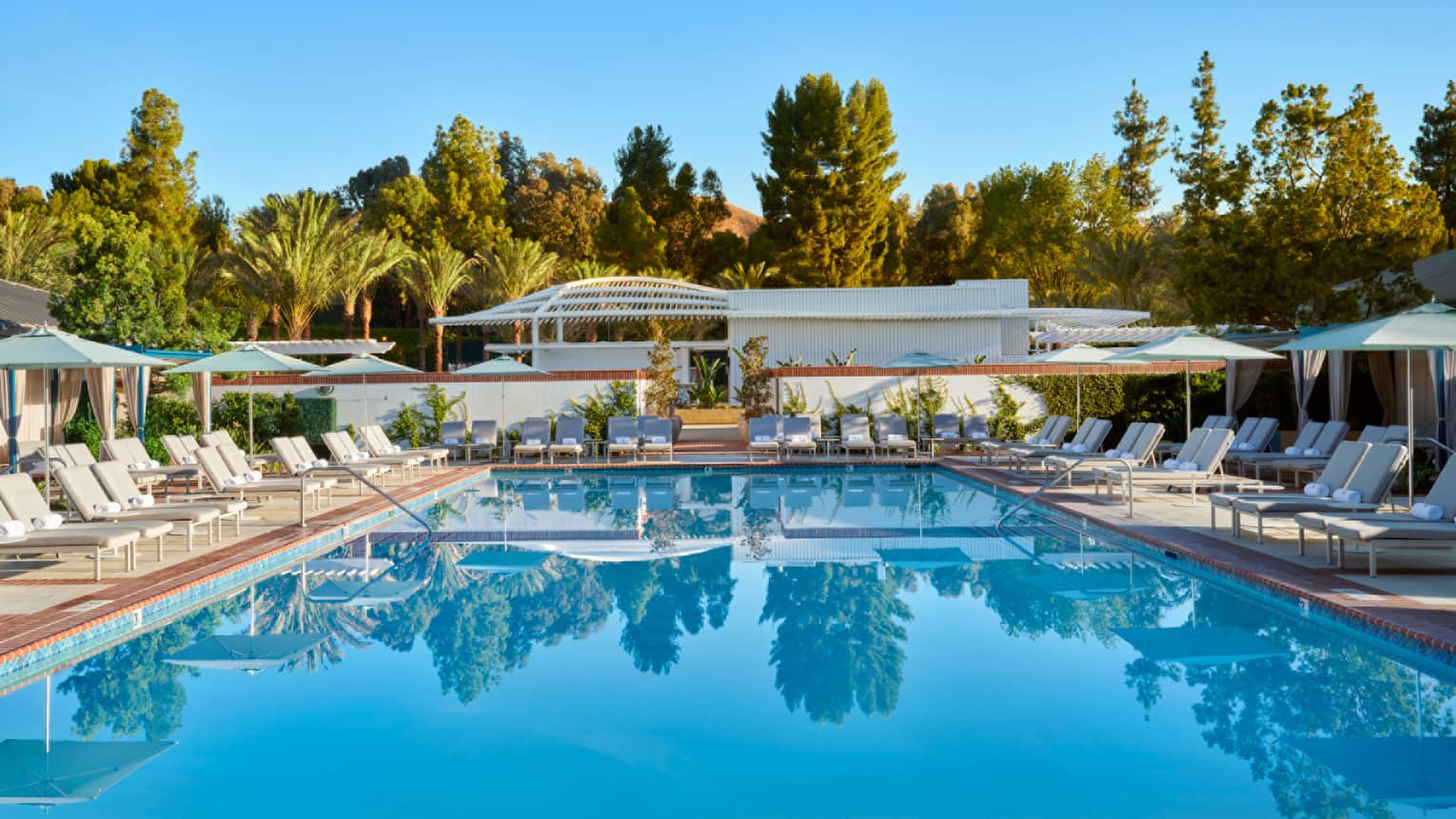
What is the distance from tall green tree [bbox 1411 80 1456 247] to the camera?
1072 inches

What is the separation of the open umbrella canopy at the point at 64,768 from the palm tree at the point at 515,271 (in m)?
32.3

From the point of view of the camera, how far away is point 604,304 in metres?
29.0

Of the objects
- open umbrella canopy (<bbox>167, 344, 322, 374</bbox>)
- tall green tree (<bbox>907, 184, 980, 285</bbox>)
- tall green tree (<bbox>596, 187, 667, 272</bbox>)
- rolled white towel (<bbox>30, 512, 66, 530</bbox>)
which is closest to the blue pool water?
rolled white towel (<bbox>30, 512, 66, 530</bbox>)

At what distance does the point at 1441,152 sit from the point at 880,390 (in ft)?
56.4

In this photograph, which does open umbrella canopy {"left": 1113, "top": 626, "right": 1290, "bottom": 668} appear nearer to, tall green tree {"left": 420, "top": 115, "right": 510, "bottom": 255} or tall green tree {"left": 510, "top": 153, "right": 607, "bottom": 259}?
tall green tree {"left": 420, "top": 115, "right": 510, "bottom": 255}

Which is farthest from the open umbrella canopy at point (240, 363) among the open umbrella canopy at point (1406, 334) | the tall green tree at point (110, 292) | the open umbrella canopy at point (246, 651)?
the open umbrella canopy at point (1406, 334)

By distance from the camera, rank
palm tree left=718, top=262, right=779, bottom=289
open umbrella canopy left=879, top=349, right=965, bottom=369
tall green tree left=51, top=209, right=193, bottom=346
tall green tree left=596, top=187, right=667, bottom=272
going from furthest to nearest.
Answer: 1. tall green tree left=596, top=187, right=667, bottom=272
2. palm tree left=718, top=262, right=779, bottom=289
3. open umbrella canopy left=879, top=349, right=965, bottom=369
4. tall green tree left=51, top=209, right=193, bottom=346

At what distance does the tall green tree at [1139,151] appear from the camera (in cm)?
4950

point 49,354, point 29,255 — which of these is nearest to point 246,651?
point 49,354

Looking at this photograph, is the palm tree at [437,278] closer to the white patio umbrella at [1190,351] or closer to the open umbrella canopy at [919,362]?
the open umbrella canopy at [919,362]

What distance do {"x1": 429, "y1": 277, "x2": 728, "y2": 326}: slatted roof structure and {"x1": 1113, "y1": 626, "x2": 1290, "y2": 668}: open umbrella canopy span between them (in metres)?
20.8

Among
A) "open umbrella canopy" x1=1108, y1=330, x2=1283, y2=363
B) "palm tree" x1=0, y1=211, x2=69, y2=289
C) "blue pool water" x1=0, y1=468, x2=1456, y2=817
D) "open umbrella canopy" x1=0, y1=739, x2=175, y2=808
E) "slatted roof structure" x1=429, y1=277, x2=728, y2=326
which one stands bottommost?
"open umbrella canopy" x1=0, y1=739, x2=175, y2=808

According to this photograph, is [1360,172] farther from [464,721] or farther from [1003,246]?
[1003,246]

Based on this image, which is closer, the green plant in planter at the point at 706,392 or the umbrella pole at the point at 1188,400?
the umbrella pole at the point at 1188,400
